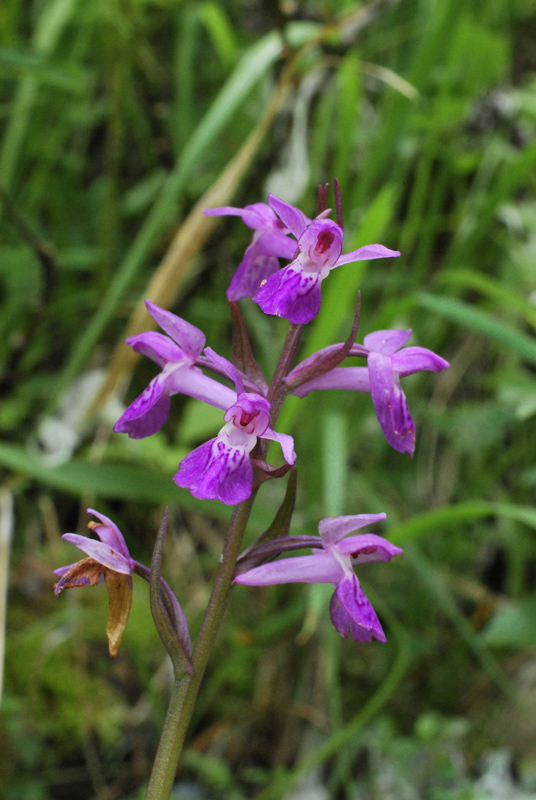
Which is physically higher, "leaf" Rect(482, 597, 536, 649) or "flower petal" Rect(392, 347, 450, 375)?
"flower petal" Rect(392, 347, 450, 375)

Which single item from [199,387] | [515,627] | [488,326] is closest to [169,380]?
[199,387]

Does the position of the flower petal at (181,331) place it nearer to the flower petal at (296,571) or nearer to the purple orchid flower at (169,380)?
the purple orchid flower at (169,380)

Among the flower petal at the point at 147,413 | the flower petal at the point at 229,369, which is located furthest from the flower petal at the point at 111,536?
the flower petal at the point at 229,369

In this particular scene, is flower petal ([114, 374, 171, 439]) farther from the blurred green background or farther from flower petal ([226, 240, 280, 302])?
the blurred green background

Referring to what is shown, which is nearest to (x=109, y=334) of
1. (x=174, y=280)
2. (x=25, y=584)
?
(x=174, y=280)

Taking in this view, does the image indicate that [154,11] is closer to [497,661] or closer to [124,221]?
[124,221]

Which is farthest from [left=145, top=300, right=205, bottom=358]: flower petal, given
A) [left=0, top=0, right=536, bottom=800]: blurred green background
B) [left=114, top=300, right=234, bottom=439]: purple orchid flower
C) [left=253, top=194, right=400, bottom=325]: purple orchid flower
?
[left=0, top=0, right=536, bottom=800]: blurred green background
